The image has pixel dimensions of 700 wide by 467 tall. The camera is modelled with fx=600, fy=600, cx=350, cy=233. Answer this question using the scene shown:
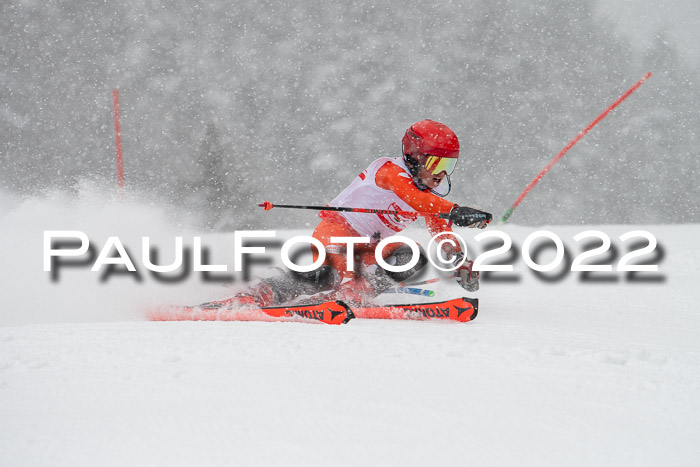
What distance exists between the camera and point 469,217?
4.04m

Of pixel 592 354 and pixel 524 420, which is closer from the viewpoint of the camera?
pixel 524 420

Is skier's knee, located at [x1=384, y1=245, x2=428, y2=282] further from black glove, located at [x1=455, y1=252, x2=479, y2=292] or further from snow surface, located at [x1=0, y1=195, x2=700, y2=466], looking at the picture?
snow surface, located at [x1=0, y1=195, x2=700, y2=466]

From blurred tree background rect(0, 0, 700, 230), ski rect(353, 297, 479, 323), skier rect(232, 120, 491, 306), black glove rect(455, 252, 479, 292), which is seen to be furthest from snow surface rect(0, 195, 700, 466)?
blurred tree background rect(0, 0, 700, 230)

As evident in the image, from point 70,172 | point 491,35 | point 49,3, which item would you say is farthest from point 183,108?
point 491,35

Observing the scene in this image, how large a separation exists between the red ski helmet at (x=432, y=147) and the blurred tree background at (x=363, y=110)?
20572 millimetres

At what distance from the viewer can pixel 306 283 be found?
4746 millimetres

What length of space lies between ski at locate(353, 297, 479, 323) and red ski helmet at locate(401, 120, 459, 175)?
3.38ft

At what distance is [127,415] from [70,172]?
37.8 meters

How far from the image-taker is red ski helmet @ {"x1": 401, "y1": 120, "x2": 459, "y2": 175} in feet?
14.3

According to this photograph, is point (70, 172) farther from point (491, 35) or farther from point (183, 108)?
point (491, 35)

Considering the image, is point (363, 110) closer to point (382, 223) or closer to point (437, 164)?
point (382, 223)

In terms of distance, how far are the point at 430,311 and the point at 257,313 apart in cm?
123

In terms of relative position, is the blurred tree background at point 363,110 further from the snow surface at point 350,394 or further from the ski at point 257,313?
the snow surface at point 350,394

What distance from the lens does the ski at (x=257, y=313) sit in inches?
150
